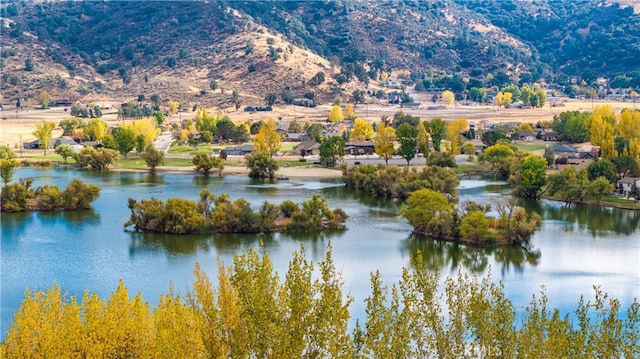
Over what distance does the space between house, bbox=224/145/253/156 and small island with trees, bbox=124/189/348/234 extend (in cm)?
2519

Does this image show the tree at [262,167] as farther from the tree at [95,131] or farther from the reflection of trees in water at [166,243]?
the tree at [95,131]

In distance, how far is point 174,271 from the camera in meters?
28.3

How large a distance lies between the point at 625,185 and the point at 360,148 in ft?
71.7

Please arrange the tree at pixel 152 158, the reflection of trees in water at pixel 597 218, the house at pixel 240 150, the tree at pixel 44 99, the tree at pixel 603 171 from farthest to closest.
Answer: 1. the tree at pixel 44 99
2. the house at pixel 240 150
3. the tree at pixel 152 158
4. the tree at pixel 603 171
5. the reflection of trees in water at pixel 597 218

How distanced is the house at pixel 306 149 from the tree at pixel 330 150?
4.11m

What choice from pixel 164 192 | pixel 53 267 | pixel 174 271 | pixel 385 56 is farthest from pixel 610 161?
pixel 385 56

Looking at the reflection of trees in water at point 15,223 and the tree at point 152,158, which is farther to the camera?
the tree at point 152,158

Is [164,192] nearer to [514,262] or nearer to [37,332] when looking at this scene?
[514,262]

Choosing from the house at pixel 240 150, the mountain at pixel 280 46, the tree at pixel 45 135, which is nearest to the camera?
A: the house at pixel 240 150

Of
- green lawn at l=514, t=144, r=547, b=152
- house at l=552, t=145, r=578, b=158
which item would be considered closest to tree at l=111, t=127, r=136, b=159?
green lawn at l=514, t=144, r=547, b=152

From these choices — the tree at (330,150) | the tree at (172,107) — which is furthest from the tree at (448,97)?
the tree at (330,150)

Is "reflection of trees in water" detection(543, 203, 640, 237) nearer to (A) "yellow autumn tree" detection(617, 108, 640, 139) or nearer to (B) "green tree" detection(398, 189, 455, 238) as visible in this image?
(B) "green tree" detection(398, 189, 455, 238)

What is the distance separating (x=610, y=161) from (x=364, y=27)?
267 ft

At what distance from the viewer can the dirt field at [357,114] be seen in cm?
7974
